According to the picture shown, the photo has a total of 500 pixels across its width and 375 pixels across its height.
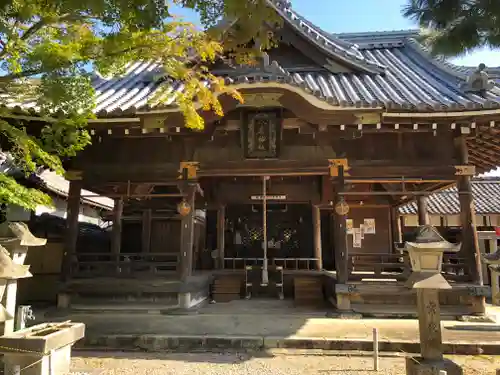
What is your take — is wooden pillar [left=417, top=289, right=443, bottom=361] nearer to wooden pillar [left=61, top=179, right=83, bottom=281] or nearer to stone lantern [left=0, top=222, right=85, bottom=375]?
Result: stone lantern [left=0, top=222, right=85, bottom=375]

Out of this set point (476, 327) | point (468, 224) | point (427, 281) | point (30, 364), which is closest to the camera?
point (30, 364)

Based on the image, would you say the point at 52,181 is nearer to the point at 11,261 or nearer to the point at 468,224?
the point at 11,261

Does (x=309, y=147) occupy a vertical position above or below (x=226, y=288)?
above

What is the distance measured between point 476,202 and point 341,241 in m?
12.7

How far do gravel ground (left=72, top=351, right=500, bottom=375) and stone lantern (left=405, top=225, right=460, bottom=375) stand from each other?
0.90 meters

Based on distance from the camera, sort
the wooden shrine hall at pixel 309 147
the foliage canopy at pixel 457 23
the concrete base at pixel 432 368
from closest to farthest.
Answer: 1. the foliage canopy at pixel 457 23
2. the concrete base at pixel 432 368
3. the wooden shrine hall at pixel 309 147

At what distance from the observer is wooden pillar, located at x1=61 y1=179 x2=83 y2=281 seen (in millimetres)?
9291

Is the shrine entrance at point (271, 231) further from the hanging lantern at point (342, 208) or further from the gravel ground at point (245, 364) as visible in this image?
the gravel ground at point (245, 364)

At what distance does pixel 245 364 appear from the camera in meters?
5.77

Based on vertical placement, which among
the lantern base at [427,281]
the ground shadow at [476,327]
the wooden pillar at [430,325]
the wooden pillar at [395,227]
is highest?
the wooden pillar at [395,227]

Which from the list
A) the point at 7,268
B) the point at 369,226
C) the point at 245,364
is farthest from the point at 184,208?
the point at 369,226

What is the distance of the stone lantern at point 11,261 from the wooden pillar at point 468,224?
30.5ft

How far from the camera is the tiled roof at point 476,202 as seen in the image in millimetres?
17016

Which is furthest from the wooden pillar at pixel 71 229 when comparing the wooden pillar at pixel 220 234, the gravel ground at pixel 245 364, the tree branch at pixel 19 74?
the wooden pillar at pixel 220 234
